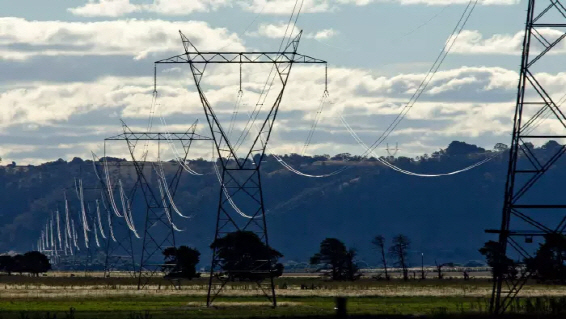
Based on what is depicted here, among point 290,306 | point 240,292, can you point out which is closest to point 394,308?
point 290,306

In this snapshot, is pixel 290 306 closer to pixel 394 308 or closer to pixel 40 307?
pixel 394 308

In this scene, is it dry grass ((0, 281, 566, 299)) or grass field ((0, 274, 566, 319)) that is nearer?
grass field ((0, 274, 566, 319))

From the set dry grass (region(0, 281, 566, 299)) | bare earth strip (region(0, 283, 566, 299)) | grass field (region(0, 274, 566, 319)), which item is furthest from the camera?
dry grass (region(0, 281, 566, 299))

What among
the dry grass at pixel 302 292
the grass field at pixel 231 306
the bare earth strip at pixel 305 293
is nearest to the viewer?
the grass field at pixel 231 306

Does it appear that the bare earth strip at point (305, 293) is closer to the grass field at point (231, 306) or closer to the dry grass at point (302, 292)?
the dry grass at point (302, 292)

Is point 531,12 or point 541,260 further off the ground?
point 531,12

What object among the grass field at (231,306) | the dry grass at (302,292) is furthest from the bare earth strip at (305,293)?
the grass field at (231,306)

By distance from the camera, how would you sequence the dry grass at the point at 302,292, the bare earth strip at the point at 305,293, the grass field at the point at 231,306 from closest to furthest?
the grass field at the point at 231,306 → the bare earth strip at the point at 305,293 → the dry grass at the point at 302,292

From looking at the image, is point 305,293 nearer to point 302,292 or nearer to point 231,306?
point 302,292

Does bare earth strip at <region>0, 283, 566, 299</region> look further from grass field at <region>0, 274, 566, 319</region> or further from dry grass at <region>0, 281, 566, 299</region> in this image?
grass field at <region>0, 274, 566, 319</region>

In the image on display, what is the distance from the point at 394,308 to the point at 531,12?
28.6 meters

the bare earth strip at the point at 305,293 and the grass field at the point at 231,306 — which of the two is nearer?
the grass field at the point at 231,306

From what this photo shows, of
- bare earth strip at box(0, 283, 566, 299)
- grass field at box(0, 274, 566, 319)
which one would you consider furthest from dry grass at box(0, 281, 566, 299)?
grass field at box(0, 274, 566, 319)

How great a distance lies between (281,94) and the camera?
357 ft
